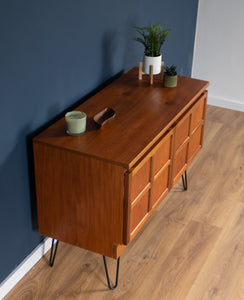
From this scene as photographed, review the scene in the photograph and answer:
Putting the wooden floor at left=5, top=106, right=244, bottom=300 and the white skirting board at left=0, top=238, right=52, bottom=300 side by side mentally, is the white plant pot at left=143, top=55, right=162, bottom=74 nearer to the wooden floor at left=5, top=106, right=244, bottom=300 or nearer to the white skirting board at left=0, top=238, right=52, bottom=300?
the wooden floor at left=5, top=106, right=244, bottom=300

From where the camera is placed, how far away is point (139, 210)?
212cm

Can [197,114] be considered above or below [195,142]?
above

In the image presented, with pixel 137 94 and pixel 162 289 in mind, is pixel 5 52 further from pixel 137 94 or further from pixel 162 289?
pixel 162 289

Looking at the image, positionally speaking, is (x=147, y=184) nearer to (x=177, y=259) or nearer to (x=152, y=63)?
(x=177, y=259)

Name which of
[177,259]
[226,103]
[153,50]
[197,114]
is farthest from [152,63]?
[226,103]

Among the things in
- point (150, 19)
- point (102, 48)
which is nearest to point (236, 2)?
point (150, 19)

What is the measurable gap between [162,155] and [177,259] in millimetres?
601

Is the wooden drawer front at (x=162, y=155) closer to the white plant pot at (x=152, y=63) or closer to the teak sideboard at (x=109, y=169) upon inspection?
the teak sideboard at (x=109, y=169)

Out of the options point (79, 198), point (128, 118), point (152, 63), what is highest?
point (152, 63)

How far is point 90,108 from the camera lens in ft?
7.47

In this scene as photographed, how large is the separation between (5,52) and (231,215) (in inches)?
66.2

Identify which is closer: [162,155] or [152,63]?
[162,155]

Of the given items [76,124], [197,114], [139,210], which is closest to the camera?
[76,124]

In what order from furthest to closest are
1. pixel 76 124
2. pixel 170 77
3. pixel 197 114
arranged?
pixel 197 114 < pixel 170 77 < pixel 76 124
